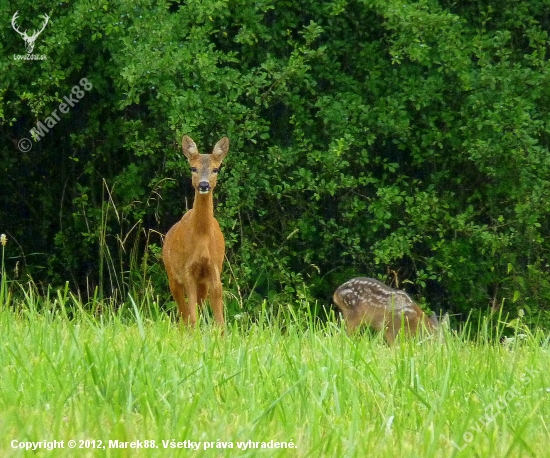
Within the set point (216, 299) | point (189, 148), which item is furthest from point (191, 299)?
point (189, 148)

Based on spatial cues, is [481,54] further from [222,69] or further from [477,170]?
[222,69]

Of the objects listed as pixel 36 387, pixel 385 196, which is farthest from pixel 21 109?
pixel 36 387

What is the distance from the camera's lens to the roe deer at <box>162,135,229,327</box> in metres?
7.77

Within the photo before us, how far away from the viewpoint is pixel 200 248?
7793mm

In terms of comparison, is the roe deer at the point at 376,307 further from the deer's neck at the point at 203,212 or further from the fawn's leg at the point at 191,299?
the deer's neck at the point at 203,212

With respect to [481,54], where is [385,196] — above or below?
below

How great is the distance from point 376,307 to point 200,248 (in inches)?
54.7

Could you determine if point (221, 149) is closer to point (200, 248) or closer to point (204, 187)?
point (204, 187)

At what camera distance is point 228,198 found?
35.3 ft

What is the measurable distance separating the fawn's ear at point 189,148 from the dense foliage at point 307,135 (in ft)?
6.54

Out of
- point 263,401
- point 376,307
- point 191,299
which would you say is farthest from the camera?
point 376,307

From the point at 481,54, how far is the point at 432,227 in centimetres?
175

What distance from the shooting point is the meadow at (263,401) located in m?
3.04

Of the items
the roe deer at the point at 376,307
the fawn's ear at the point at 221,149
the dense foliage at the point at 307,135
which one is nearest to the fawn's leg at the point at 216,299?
the fawn's ear at the point at 221,149
